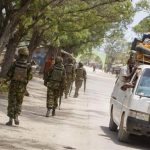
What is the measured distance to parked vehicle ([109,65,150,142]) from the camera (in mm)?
12719

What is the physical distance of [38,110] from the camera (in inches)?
764

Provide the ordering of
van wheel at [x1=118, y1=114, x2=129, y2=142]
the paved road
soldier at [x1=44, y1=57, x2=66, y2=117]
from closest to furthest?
1. the paved road
2. van wheel at [x1=118, y1=114, x2=129, y2=142]
3. soldier at [x1=44, y1=57, x2=66, y2=117]

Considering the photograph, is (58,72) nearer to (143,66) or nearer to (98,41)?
(143,66)

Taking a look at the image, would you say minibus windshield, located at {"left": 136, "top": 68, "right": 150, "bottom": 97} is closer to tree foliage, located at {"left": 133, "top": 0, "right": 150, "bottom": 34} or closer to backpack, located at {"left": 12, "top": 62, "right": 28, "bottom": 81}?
backpack, located at {"left": 12, "top": 62, "right": 28, "bottom": 81}

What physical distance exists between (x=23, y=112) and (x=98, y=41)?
37.6 m

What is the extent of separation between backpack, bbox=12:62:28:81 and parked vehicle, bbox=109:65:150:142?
226 cm

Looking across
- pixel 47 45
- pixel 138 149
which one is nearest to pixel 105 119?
pixel 138 149

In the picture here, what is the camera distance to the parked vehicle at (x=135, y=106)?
41.7 ft

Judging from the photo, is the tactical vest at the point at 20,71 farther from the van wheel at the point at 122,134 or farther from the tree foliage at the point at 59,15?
the tree foliage at the point at 59,15

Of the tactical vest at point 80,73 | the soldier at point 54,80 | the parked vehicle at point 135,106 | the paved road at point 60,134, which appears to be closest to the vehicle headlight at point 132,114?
the parked vehicle at point 135,106

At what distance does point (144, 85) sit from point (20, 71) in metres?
2.85

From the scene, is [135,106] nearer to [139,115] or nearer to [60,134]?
[139,115]

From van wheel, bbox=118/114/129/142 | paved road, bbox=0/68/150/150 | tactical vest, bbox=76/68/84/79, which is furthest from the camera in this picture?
tactical vest, bbox=76/68/84/79

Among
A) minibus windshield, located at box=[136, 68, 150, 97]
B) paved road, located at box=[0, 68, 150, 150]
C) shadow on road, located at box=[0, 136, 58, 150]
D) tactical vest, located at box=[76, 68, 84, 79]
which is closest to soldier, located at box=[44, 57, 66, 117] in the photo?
paved road, located at box=[0, 68, 150, 150]
